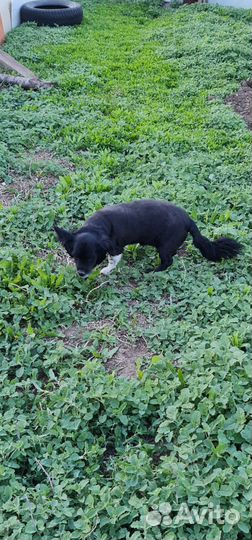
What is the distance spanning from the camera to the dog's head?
176 inches

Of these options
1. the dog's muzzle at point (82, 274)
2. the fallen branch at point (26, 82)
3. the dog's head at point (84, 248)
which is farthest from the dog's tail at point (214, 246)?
the fallen branch at point (26, 82)

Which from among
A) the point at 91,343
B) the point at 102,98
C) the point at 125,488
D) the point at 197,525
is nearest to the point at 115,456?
the point at 125,488

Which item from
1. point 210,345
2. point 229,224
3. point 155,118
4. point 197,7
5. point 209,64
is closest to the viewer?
point 210,345

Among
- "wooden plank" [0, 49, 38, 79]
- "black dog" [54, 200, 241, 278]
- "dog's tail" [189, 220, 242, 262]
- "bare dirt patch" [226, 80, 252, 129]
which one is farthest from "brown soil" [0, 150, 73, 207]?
"bare dirt patch" [226, 80, 252, 129]

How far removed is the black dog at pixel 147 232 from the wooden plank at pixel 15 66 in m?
4.50

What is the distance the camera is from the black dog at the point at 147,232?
184 inches

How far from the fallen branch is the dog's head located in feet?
14.3

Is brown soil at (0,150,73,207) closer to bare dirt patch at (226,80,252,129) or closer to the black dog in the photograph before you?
the black dog

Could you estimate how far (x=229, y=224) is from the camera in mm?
5398

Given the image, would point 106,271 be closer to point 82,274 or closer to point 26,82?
point 82,274

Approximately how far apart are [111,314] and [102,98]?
182 inches

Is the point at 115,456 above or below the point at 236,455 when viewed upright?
below

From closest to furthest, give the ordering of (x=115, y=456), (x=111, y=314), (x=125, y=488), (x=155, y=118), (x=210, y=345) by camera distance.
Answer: (x=125, y=488) → (x=115, y=456) → (x=210, y=345) → (x=111, y=314) → (x=155, y=118)

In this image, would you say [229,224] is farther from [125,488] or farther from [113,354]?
[125,488]
